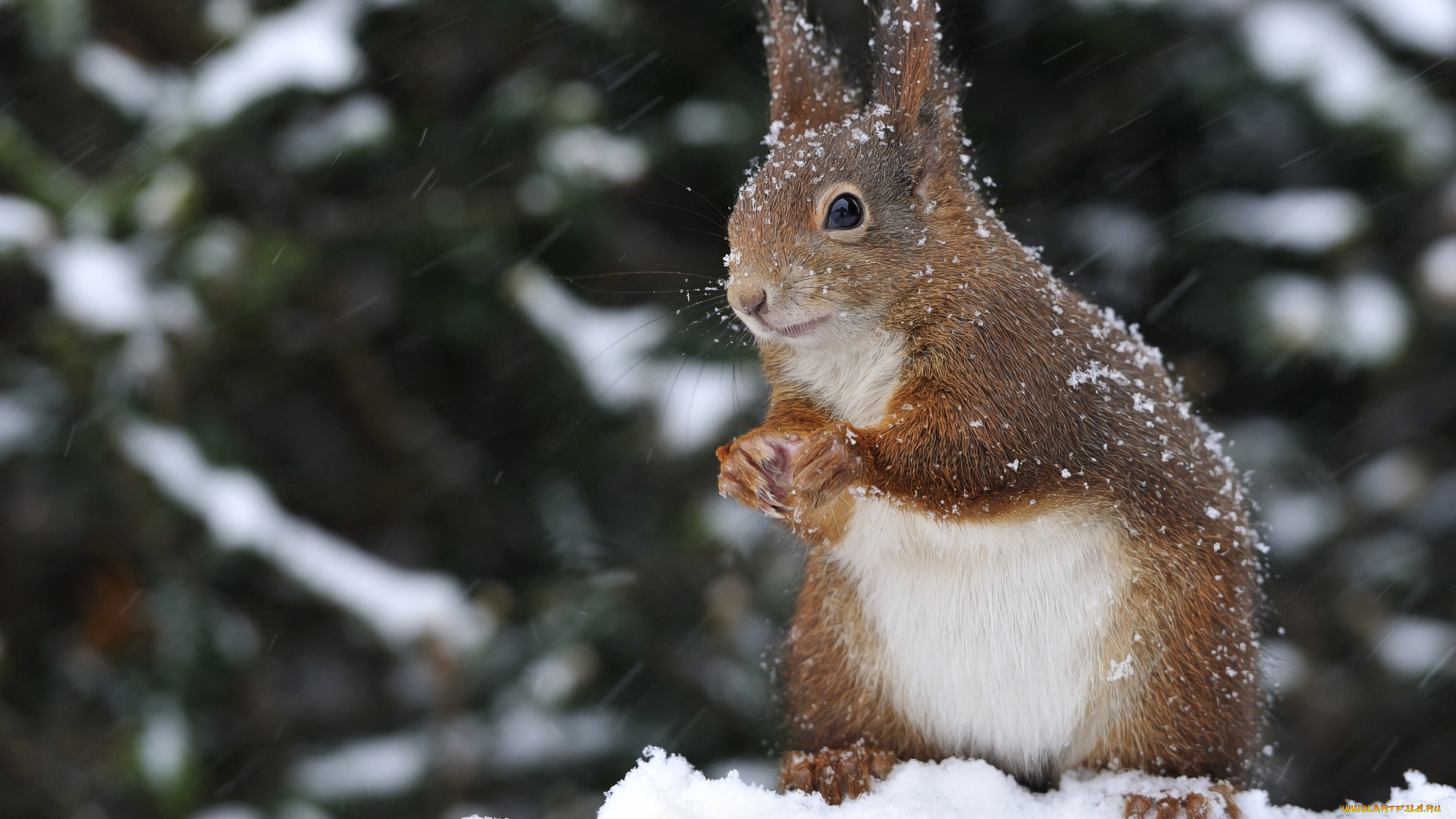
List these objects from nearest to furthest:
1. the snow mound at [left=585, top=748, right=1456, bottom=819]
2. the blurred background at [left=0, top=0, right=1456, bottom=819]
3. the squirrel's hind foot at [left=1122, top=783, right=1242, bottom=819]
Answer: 1. the snow mound at [left=585, top=748, right=1456, bottom=819]
2. the squirrel's hind foot at [left=1122, top=783, right=1242, bottom=819]
3. the blurred background at [left=0, top=0, right=1456, bottom=819]

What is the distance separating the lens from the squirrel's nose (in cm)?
103

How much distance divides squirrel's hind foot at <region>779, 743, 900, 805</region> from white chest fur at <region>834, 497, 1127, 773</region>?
2.6 inches

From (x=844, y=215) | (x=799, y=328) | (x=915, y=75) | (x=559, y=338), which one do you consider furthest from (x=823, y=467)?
(x=559, y=338)

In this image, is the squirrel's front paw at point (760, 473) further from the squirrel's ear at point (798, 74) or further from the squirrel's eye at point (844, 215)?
the squirrel's ear at point (798, 74)

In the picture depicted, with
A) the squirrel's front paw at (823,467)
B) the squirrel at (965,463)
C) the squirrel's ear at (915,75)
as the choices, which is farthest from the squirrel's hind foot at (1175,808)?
the squirrel's ear at (915,75)

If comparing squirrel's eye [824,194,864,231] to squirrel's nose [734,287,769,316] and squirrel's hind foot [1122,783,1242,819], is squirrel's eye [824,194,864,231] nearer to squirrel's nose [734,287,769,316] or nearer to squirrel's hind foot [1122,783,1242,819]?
squirrel's nose [734,287,769,316]

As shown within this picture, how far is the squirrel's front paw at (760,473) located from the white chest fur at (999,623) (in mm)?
147

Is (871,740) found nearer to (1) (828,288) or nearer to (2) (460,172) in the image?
(1) (828,288)

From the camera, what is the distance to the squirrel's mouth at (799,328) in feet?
3.47

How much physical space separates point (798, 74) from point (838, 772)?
0.69 meters

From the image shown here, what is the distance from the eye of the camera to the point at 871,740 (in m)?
1.22

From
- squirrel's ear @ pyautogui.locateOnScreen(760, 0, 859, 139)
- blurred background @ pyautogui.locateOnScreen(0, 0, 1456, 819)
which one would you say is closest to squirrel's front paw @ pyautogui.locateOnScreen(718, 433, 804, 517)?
squirrel's ear @ pyautogui.locateOnScreen(760, 0, 859, 139)

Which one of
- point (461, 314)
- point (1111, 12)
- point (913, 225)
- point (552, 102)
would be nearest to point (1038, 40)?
point (1111, 12)

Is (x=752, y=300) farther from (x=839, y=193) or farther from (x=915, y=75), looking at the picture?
(x=915, y=75)
